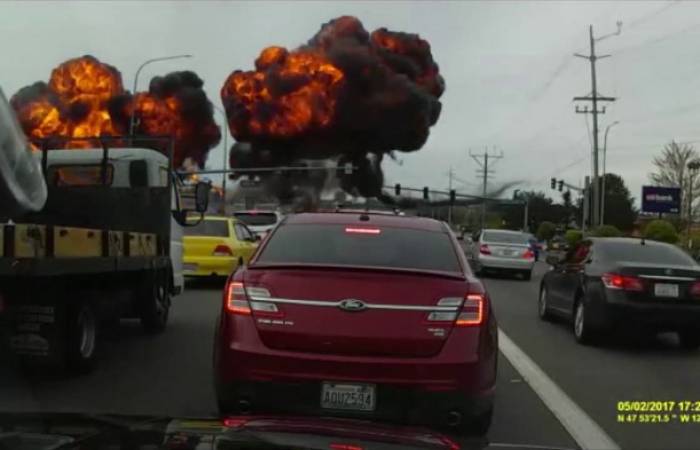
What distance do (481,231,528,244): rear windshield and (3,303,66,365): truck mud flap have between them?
1737 cm

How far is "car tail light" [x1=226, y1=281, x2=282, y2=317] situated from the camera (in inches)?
204

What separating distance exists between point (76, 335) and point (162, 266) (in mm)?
2898

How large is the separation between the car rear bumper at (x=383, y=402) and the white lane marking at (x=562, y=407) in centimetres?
117

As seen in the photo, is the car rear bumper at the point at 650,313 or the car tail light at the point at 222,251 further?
the car tail light at the point at 222,251

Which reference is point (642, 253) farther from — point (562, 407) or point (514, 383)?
point (562, 407)

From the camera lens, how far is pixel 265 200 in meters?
80.7

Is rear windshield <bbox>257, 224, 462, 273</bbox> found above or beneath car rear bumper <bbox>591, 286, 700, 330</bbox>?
above

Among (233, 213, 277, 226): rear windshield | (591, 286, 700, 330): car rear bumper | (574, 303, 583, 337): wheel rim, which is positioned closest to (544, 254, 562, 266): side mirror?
(574, 303, 583, 337): wheel rim

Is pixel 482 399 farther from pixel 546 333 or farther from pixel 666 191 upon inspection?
pixel 666 191

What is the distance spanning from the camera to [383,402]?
4941 mm

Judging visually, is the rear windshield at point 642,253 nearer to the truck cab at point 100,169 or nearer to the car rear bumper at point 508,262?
the truck cab at point 100,169

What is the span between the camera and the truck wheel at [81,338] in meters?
7.31

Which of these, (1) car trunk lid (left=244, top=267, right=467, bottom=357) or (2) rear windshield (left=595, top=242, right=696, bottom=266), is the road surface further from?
(1) car trunk lid (left=244, top=267, right=467, bottom=357)

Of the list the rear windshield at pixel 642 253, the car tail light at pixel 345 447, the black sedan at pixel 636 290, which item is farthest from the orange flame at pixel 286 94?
the car tail light at pixel 345 447
